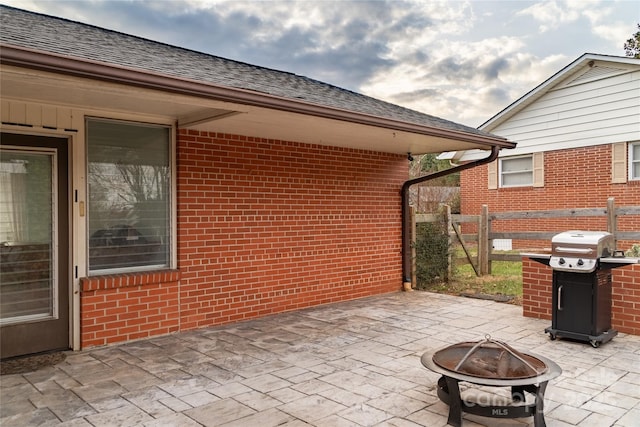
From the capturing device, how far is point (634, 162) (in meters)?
10.4

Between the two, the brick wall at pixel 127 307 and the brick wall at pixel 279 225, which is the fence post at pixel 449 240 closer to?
the brick wall at pixel 279 225

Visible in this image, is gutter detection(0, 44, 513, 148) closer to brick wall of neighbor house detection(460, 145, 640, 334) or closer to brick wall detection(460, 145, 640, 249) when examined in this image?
brick wall of neighbor house detection(460, 145, 640, 334)

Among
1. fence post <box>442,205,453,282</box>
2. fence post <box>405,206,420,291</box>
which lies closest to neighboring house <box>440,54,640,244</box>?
fence post <box>442,205,453,282</box>

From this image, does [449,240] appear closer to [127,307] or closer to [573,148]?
[573,148]

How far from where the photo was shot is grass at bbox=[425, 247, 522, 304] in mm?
7934

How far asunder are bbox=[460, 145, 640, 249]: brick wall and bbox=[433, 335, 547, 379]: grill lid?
318 inches

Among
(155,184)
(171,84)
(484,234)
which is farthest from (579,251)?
(155,184)

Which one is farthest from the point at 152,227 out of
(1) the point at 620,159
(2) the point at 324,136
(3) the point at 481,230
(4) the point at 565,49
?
(4) the point at 565,49

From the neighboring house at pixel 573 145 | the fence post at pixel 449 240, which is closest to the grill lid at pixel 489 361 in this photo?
the fence post at pixel 449 240

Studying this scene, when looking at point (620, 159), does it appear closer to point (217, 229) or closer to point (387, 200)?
point (387, 200)

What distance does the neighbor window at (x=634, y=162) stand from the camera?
1033 cm

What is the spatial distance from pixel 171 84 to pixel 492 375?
3.01 meters

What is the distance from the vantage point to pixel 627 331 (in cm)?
530

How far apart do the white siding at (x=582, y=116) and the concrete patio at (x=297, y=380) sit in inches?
272
